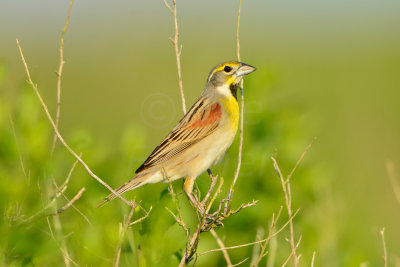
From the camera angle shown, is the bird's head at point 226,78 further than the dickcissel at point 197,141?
Yes

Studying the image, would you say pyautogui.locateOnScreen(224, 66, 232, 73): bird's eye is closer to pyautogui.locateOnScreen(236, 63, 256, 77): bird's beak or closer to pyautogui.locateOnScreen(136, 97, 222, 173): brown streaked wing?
pyautogui.locateOnScreen(236, 63, 256, 77): bird's beak

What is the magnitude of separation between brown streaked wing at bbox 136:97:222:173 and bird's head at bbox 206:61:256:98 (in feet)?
1.03

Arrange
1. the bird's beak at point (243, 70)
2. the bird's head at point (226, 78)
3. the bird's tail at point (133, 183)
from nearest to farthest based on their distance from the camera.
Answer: the bird's tail at point (133, 183) → the bird's beak at point (243, 70) → the bird's head at point (226, 78)

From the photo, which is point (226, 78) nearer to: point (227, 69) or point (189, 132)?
point (227, 69)

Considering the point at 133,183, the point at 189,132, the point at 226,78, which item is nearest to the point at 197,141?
the point at 189,132

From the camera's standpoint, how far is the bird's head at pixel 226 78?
15.6 feet

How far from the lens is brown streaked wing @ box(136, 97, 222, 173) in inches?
177

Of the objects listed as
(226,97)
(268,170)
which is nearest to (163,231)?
(226,97)

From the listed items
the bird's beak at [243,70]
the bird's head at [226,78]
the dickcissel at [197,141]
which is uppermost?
the bird's beak at [243,70]

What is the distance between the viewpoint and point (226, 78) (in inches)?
192

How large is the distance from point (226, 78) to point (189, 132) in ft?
2.04

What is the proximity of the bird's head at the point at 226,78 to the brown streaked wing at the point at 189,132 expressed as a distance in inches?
12.3

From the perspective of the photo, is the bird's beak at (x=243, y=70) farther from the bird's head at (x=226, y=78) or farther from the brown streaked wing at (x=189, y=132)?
the brown streaked wing at (x=189, y=132)

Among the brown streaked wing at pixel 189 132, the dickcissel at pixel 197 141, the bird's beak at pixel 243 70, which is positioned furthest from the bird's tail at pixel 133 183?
the bird's beak at pixel 243 70
